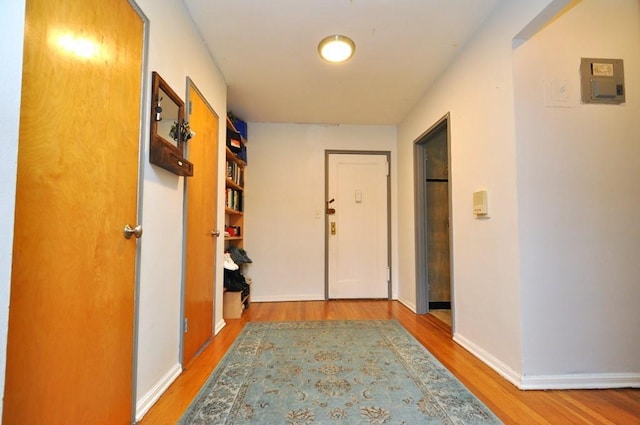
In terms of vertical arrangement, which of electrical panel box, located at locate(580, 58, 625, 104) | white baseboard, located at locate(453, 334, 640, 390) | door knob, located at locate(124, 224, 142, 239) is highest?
electrical panel box, located at locate(580, 58, 625, 104)

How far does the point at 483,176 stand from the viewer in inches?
78.5

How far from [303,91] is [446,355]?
2631mm

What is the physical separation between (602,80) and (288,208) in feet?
9.82

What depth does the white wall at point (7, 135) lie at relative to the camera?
0.58m

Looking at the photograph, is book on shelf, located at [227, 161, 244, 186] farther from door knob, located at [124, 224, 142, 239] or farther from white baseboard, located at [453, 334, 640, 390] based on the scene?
white baseboard, located at [453, 334, 640, 390]

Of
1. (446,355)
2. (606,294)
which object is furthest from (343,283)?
(606,294)

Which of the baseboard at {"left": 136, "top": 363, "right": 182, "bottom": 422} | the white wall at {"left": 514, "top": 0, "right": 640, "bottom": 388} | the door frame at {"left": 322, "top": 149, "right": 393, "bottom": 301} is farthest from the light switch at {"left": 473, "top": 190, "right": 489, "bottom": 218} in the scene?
the baseboard at {"left": 136, "top": 363, "right": 182, "bottom": 422}

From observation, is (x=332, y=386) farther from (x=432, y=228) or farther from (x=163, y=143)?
(x=432, y=228)

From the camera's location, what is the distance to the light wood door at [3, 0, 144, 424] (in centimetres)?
77

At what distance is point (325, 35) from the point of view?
210 centimetres

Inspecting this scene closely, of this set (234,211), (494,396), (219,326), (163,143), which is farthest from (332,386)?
(234,211)

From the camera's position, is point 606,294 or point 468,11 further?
point 468,11

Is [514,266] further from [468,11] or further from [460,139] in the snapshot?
[468,11]

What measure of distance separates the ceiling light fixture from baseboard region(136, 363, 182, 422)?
2379 millimetres
